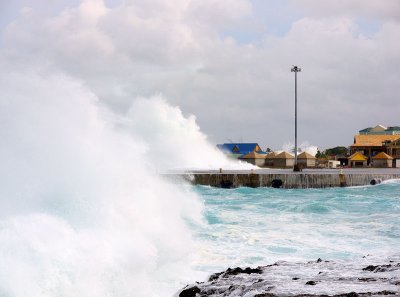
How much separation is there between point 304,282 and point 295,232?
8152 millimetres

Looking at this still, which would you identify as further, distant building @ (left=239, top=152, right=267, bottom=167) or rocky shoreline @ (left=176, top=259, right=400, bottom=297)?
distant building @ (left=239, top=152, right=267, bottom=167)

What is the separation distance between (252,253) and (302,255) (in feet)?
3.36

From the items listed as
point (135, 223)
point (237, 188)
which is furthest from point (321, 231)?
point (237, 188)

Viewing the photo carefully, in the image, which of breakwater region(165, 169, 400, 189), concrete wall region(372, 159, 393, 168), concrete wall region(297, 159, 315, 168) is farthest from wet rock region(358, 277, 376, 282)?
concrete wall region(372, 159, 393, 168)

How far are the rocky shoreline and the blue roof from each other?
73703mm

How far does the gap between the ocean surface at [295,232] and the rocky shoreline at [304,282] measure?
88cm

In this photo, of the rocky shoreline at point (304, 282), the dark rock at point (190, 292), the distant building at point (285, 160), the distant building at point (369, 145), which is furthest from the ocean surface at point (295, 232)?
the distant building at point (369, 145)

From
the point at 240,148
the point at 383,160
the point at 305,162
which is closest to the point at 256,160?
the point at 305,162

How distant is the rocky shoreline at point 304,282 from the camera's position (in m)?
6.98

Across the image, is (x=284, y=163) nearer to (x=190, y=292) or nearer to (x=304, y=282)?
(x=304, y=282)

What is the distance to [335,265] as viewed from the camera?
953cm

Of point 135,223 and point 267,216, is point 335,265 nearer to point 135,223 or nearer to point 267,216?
point 135,223

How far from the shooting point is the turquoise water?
12.0m

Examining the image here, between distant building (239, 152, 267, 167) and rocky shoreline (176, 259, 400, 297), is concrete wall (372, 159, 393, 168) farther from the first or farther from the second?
rocky shoreline (176, 259, 400, 297)
